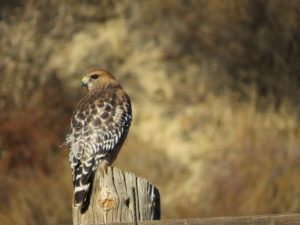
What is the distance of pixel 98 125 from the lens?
20.6 ft

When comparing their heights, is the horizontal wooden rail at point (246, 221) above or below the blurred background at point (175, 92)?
below

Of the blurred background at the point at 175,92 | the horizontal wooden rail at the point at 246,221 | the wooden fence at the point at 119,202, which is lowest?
the horizontal wooden rail at the point at 246,221

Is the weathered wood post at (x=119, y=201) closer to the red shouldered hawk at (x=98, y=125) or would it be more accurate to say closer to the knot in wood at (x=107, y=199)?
the knot in wood at (x=107, y=199)

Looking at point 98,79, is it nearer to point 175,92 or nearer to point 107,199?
point 107,199

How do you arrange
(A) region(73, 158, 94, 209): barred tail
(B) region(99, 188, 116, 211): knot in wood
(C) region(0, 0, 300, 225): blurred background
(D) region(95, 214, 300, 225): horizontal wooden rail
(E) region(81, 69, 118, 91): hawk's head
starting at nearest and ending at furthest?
(D) region(95, 214, 300, 225): horizontal wooden rail, (B) region(99, 188, 116, 211): knot in wood, (A) region(73, 158, 94, 209): barred tail, (E) region(81, 69, 118, 91): hawk's head, (C) region(0, 0, 300, 225): blurred background

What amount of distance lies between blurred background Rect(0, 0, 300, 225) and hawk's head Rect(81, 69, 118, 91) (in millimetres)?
4705

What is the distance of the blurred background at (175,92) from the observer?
12.4 metres

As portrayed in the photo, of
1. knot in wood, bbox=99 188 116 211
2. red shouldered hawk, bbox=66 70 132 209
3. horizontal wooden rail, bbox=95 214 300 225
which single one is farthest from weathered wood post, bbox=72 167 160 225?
red shouldered hawk, bbox=66 70 132 209

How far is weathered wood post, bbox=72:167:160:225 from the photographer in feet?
12.5

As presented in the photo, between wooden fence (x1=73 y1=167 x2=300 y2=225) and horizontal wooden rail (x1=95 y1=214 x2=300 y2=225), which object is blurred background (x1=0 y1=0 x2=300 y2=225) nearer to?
wooden fence (x1=73 y1=167 x2=300 y2=225)

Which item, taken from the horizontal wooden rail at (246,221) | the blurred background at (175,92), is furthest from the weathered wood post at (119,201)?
the blurred background at (175,92)

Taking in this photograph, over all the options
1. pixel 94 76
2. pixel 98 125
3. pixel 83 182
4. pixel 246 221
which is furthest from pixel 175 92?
pixel 246 221

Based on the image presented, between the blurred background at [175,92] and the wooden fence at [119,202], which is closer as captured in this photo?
the wooden fence at [119,202]

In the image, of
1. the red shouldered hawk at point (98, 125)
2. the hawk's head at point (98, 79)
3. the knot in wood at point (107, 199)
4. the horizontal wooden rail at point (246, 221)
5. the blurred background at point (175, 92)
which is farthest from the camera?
the blurred background at point (175, 92)
